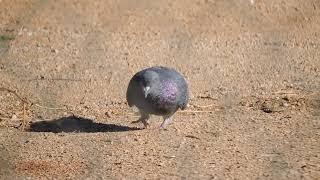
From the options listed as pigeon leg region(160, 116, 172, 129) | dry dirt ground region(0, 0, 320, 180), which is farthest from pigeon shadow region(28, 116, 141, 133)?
pigeon leg region(160, 116, 172, 129)

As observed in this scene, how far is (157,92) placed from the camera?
11.3 feet

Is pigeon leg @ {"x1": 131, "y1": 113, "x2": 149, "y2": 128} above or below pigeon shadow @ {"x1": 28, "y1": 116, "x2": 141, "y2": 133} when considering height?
above

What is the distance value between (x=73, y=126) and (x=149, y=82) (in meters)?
0.49

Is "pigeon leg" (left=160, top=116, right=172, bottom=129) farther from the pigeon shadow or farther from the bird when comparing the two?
the pigeon shadow

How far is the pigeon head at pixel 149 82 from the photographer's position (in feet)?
11.3

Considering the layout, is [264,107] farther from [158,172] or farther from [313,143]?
[158,172]

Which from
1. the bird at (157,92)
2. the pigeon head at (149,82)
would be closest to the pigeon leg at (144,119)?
the bird at (157,92)

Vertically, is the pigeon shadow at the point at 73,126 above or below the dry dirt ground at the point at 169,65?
below

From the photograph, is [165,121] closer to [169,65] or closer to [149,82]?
[149,82]

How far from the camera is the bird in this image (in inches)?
136

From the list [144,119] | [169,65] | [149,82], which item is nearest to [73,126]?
[144,119]

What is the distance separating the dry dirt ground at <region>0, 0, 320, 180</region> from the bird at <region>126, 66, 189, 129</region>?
11 centimetres

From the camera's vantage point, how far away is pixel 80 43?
5.52 m

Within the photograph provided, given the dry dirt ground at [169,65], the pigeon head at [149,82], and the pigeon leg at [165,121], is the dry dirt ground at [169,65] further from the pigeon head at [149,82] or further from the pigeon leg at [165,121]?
the pigeon head at [149,82]
